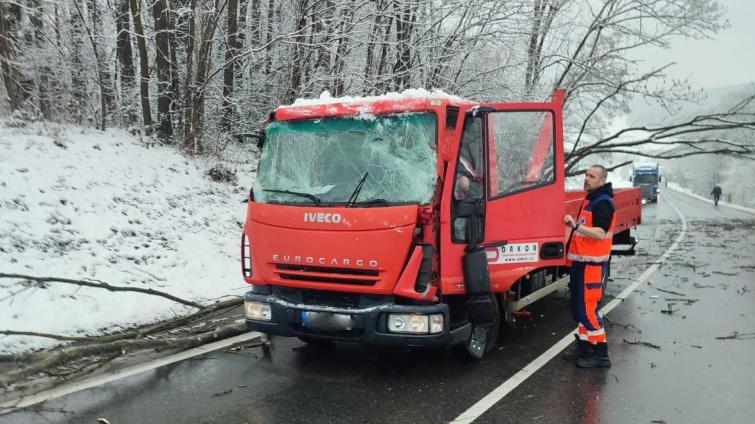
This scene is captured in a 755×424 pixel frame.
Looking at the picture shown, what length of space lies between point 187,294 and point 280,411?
384cm

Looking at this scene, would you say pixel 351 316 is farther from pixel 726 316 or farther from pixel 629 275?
pixel 629 275

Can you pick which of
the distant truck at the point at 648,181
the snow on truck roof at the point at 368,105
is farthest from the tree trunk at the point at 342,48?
the distant truck at the point at 648,181

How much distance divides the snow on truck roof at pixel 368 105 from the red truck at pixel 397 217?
0.04 feet

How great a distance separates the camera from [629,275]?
10.2 meters

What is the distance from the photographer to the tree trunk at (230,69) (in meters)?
13.6

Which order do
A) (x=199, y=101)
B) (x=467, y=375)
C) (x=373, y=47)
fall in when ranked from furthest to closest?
(x=373, y=47) < (x=199, y=101) < (x=467, y=375)

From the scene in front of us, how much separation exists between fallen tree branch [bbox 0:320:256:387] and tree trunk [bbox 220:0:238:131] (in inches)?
347

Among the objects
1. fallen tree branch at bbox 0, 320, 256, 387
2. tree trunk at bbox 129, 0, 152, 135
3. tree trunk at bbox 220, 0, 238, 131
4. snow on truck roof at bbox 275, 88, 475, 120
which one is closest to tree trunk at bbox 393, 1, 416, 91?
tree trunk at bbox 220, 0, 238, 131

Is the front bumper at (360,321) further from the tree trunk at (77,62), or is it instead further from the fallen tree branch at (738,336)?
the tree trunk at (77,62)

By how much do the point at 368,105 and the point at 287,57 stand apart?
31.0 feet

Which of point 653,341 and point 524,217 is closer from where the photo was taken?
point 524,217

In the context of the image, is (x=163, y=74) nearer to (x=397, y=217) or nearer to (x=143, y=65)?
(x=143, y=65)

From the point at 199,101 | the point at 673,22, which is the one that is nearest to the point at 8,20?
the point at 199,101

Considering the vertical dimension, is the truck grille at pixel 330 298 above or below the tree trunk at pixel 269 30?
below
